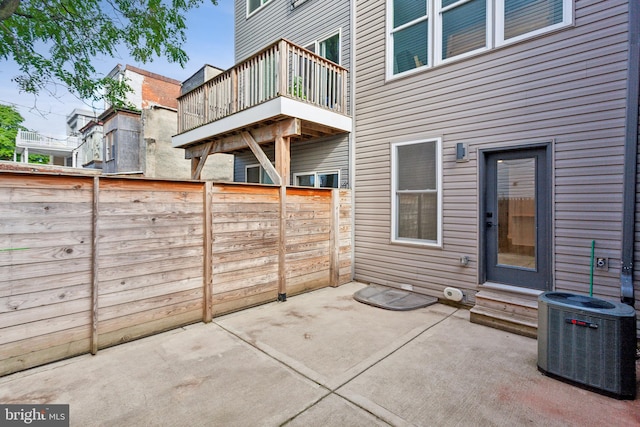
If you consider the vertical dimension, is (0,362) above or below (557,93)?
below

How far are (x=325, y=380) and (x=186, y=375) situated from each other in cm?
123

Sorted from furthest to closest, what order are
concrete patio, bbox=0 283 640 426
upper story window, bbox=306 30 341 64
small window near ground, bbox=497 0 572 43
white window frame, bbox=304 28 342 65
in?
upper story window, bbox=306 30 341 64 < white window frame, bbox=304 28 342 65 < small window near ground, bbox=497 0 572 43 < concrete patio, bbox=0 283 640 426

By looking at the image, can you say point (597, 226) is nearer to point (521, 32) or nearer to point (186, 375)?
point (521, 32)

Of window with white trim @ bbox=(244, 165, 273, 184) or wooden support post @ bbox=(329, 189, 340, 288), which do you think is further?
window with white trim @ bbox=(244, 165, 273, 184)

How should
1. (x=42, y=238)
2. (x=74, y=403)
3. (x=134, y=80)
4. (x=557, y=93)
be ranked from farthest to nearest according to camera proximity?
(x=134, y=80)
(x=557, y=93)
(x=42, y=238)
(x=74, y=403)

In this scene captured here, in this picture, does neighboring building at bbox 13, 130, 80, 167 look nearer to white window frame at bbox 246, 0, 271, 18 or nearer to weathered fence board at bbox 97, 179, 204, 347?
white window frame at bbox 246, 0, 271, 18

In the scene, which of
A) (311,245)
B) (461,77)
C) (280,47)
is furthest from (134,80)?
(461,77)

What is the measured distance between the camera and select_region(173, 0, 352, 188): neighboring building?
512 cm

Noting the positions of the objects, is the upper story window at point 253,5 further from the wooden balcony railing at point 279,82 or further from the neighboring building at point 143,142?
the neighboring building at point 143,142

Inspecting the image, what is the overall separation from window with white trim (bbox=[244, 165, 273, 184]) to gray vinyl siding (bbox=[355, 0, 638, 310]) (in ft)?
10.7

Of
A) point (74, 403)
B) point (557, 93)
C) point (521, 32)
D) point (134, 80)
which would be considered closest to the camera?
point (74, 403)

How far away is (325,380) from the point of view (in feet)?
8.36

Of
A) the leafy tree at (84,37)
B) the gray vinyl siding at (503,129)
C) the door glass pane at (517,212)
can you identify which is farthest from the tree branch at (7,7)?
the door glass pane at (517,212)

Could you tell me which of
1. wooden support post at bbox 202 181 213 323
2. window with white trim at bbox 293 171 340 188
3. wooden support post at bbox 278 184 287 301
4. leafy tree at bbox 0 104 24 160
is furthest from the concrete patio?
leafy tree at bbox 0 104 24 160
